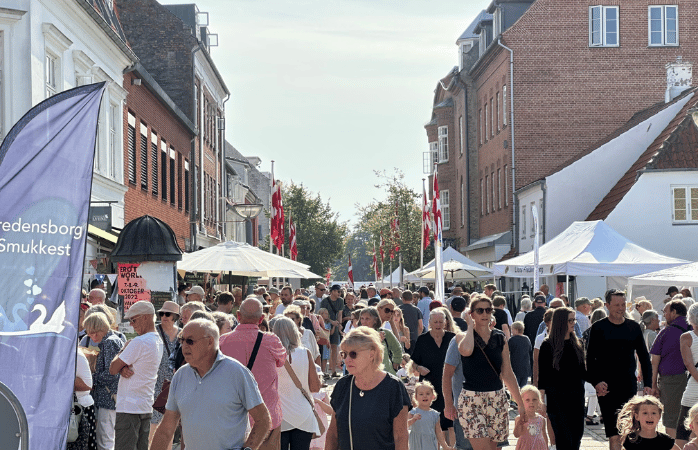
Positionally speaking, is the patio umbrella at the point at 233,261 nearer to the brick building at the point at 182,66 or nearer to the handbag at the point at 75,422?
the handbag at the point at 75,422

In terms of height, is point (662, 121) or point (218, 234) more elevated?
point (662, 121)

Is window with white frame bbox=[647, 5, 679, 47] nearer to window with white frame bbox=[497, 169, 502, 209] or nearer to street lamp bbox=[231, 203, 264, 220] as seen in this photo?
window with white frame bbox=[497, 169, 502, 209]

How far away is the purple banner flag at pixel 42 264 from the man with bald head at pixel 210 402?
698 mm

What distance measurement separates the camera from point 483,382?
8.76 metres

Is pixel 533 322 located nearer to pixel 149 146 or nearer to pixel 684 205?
pixel 149 146

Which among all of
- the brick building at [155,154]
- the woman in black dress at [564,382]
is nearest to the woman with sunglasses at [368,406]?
the woman in black dress at [564,382]

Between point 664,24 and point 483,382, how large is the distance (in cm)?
3393

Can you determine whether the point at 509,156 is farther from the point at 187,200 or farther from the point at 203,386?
the point at 203,386

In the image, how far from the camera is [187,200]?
1515 inches

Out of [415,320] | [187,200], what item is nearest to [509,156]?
[187,200]

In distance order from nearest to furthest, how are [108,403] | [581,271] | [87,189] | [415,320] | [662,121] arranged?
[87,189] → [108,403] → [415,320] → [581,271] → [662,121]

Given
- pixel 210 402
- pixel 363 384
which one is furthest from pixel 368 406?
pixel 210 402

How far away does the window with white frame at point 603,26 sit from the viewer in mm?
39312

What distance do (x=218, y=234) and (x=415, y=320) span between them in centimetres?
3053
